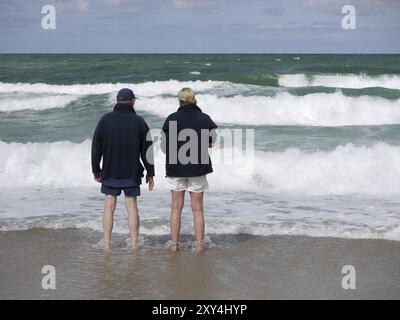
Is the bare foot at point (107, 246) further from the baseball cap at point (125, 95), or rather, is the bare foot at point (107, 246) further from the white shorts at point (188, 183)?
the baseball cap at point (125, 95)

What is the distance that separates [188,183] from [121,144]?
2.39 ft

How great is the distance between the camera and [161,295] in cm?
470

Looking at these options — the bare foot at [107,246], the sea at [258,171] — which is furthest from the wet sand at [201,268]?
the sea at [258,171]

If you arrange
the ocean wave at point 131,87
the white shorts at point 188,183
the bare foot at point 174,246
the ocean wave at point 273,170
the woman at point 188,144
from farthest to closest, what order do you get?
the ocean wave at point 131,87 < the ocean wave at point 273,170 < the bare foot at point 174,246 < the white shorts at point 188,183 < the woman at point 188,144

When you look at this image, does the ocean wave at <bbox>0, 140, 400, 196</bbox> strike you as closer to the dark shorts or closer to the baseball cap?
the dark shorts

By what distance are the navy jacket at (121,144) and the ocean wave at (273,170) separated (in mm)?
3602

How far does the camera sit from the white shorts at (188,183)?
5785mm

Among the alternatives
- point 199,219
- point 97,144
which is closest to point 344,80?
point 199,219

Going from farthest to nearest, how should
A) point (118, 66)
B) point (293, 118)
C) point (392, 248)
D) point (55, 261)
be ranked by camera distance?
point (118, 66)
point (293, 118)
point (392, 248)
point (55, 261)

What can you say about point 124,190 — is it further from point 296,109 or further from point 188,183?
point 296,109

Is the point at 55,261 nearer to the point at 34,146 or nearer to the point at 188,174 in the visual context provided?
the point at 188,174

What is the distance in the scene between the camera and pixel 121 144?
18.6ft
